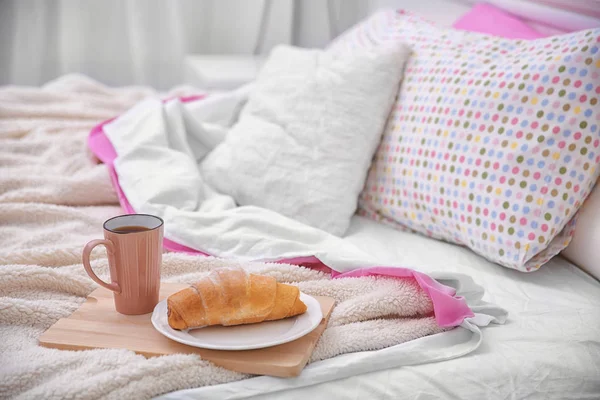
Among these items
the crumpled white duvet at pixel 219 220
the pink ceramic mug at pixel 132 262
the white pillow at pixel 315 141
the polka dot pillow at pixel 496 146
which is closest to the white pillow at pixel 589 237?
the polka dot pillow at pixel 496 146

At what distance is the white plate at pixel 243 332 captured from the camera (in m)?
0.65

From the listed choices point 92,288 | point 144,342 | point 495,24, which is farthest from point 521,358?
point 495,24

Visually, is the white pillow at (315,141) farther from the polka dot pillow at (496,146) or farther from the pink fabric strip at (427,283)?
the pink fabric strip at (427,283)

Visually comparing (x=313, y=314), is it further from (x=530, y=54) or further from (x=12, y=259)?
(x=530, y=54)

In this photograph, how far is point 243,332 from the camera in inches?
27.1

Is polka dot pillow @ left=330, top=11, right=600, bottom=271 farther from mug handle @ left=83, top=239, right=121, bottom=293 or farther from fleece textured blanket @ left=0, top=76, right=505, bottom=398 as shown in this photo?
mug handle @ left=83, top=239, right=121, bottom=293

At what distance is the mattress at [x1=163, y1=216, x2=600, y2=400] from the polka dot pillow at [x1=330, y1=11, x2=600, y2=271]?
0.16ft

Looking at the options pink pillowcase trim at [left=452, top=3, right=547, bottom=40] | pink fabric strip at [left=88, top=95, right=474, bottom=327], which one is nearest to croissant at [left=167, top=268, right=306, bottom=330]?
pink fabric strip at [left=88, top=95, right=474, bottom=327]

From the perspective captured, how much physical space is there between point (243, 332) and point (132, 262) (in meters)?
0.15

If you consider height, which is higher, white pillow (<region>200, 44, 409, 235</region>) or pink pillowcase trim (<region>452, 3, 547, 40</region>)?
pink pillowcase trim (<region>452, 3, 547, 40</region>)

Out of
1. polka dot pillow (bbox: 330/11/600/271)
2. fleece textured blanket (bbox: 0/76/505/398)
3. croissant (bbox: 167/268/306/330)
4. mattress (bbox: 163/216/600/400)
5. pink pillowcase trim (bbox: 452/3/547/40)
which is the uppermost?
pink pillowcase trim (bbox: 452/3/547/40)

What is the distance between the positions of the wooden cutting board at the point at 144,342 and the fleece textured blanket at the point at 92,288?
0.01m

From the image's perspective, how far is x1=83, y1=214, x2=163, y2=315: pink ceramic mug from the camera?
702 millimetres

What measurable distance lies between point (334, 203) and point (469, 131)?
0.26 metres
